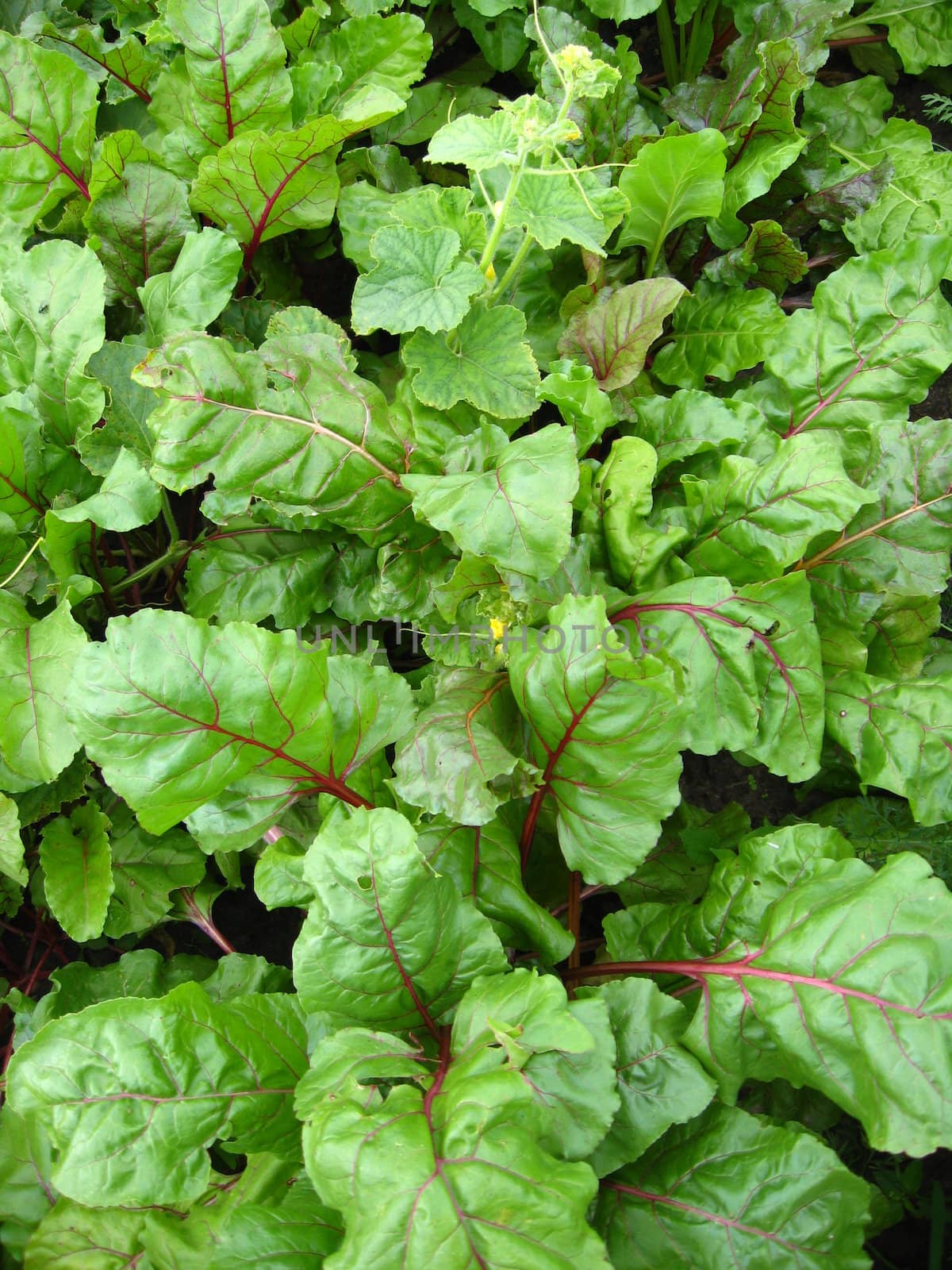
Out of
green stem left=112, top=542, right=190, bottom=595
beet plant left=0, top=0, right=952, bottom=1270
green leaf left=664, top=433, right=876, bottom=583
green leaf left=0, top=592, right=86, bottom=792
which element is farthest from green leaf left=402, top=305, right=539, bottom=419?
green leaf left=0, top=592, right=86, bottom=792

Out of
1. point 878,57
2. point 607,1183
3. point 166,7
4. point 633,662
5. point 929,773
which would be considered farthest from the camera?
point 878,57

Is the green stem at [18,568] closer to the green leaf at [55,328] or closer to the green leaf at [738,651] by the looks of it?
the green leaf at [55,328]

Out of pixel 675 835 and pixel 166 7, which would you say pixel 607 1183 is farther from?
pixel 166 7

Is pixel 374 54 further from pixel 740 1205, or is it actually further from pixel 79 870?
pixel 740 1205

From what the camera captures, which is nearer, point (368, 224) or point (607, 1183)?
point (607, 1183)

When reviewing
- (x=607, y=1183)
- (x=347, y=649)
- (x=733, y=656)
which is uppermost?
(x=733, y=656)

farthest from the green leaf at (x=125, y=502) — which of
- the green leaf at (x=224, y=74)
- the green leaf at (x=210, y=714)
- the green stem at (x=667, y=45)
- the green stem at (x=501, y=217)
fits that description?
the green stem at (x=667, y=45)

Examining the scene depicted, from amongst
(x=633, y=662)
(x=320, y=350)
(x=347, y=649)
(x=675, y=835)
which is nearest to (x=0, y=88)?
(x=320, y=350)

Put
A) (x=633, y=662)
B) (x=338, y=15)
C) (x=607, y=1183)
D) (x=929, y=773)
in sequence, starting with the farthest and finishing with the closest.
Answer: (x=338, y=15)
(x=929, y=773)
(x=607, y=1183)
(x=633, y=662)
